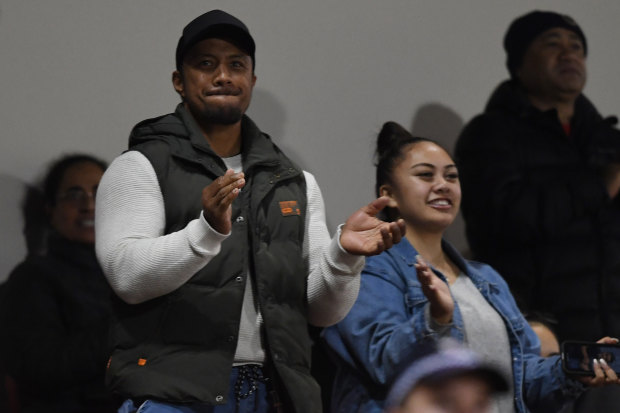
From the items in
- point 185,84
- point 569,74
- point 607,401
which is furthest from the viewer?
point 569,74

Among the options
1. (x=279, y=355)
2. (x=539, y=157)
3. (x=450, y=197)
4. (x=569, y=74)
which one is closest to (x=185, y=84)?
(x=279, y=355)

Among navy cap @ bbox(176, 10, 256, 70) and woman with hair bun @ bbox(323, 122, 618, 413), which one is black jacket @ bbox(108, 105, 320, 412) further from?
woman with hair bun @ bbox(323, 122, 618, 413)

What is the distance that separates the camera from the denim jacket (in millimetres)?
2648

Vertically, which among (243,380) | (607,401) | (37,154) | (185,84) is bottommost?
(607,401)

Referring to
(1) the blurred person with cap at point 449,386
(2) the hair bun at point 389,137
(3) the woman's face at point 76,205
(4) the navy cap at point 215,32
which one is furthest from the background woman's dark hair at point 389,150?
(1) the blurred person with cap at point 449,386

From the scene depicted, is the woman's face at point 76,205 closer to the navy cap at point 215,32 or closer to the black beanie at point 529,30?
the navy cap at point 215,32

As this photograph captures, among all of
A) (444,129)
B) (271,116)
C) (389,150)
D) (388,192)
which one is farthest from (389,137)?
(444,129)

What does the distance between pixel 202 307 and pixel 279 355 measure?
8.0 inches

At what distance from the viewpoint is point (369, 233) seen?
2.31 m

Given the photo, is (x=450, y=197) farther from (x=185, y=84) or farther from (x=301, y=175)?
(x=185, y=84)

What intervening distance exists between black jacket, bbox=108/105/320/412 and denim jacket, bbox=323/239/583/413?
304mm

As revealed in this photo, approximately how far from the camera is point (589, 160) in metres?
3.63

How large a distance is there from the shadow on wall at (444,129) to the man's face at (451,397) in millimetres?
2264

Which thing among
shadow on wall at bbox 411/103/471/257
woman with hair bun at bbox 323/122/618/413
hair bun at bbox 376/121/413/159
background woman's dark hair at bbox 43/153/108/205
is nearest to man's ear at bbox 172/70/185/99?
background woman's dark hair at bbox 43/153/108/205
